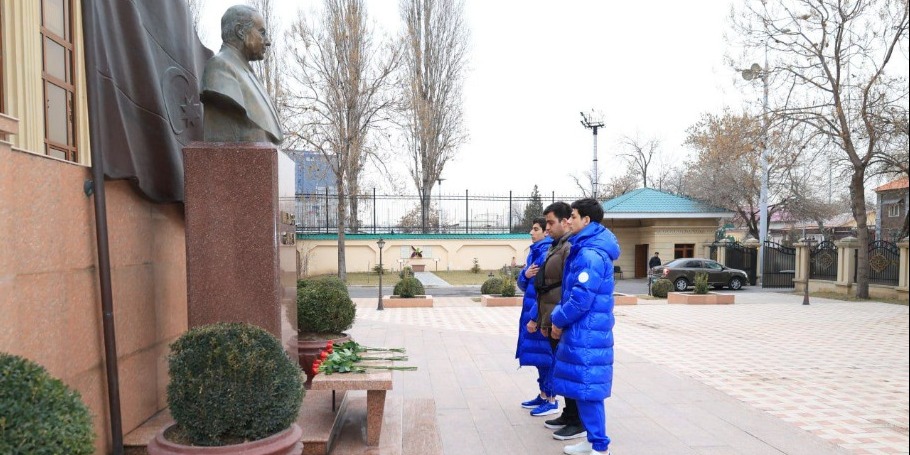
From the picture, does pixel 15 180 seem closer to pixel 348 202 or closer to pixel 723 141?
pixel 723 141

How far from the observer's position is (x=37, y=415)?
2.12 meters

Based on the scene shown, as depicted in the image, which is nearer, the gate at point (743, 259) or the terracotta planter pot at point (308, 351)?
the terracotta planter pot at point (308, 351)

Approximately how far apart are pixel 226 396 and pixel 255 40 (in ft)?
8.84

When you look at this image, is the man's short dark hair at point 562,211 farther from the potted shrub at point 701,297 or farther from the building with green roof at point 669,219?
the building with green roof at point 669,219

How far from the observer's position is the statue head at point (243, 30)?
4336 millimetres

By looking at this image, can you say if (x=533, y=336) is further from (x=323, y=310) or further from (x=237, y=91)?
(x=237, y=91)

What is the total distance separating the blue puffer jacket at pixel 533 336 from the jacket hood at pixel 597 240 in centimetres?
82

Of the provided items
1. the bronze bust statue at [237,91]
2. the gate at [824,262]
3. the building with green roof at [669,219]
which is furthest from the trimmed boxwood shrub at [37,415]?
the building with green roof at [669,219]

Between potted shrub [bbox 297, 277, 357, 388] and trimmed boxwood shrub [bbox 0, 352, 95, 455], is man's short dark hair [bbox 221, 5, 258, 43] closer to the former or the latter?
potted shrub [bbox 297, 277, 357, 388]

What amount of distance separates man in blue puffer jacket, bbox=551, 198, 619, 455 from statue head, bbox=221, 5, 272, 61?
2.83 meters

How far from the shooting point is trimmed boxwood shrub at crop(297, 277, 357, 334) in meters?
5.57

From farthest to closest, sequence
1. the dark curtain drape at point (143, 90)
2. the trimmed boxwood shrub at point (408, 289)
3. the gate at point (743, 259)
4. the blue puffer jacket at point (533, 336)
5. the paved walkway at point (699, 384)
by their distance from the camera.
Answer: the gate at point (743, 259) → the trimmed boxwood shrub at point (408, 289) → the blue puffer jacket at point (533, 336) → the paved walkway at point (699, 384) → the dark curtain drape at point (143, 90)

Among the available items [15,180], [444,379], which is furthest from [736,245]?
[15,180]

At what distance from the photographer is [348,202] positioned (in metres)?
30.0
